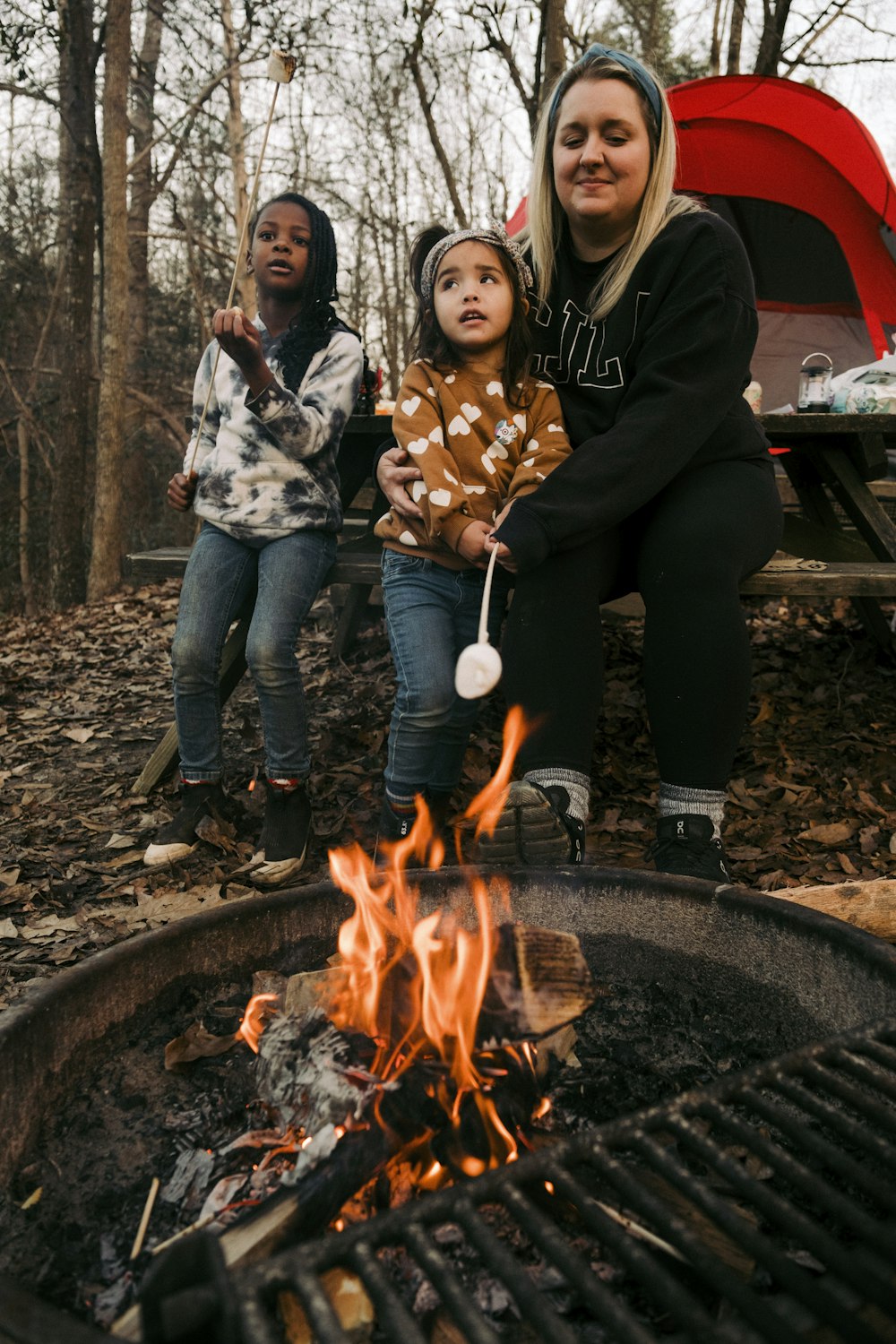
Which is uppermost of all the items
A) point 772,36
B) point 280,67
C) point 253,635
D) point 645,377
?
point 772,36

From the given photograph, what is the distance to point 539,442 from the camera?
2.48 meters

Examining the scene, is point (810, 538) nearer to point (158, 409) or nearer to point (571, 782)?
point (571, 782)

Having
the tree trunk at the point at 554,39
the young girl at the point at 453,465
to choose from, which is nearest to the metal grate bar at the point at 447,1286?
the young girl at the point at 453,465

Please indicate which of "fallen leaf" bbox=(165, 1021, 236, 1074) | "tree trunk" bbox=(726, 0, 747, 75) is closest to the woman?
"fallen leaf" bbox=(165, 1021, 236, 1074)

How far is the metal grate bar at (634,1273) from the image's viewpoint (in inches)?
33.0


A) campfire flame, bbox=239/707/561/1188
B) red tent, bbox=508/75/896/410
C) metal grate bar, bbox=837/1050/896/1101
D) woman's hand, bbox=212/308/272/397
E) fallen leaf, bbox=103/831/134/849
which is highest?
red tent, bbox=508/75/896/410

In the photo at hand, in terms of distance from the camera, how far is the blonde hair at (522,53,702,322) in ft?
7.88

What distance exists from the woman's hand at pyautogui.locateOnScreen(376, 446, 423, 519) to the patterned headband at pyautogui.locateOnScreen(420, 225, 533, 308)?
48 cm

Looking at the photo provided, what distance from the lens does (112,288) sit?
807 centimetres

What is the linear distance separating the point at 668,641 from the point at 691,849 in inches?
18.2

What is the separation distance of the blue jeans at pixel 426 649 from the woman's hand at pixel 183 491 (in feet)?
2.76

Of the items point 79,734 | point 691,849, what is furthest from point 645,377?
point 79,734

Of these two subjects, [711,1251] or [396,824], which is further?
[396,824]

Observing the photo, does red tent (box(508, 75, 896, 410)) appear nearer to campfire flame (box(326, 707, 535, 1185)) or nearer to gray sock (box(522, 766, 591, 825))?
gray sock (box(522, 766, 591, 825))
